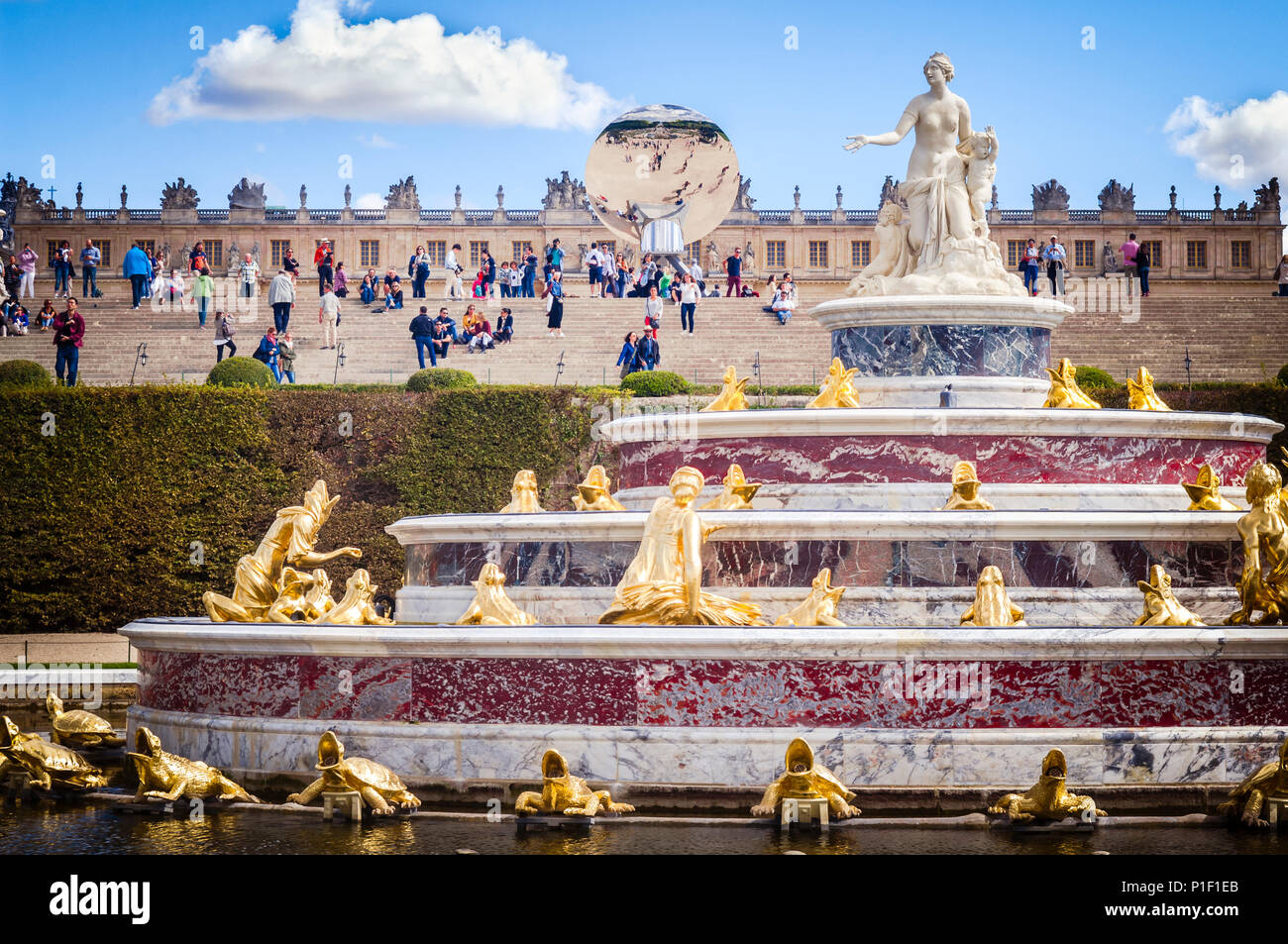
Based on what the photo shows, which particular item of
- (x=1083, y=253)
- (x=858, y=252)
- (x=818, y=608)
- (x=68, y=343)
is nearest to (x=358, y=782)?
(x=818, y=608)

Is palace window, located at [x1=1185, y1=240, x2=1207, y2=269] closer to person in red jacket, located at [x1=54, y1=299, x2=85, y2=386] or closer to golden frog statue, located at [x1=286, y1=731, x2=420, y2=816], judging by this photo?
person in red jacket, located at [x1=54, y1=299, x2=85, y2=386]

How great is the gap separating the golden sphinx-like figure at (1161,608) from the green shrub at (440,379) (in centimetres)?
1548

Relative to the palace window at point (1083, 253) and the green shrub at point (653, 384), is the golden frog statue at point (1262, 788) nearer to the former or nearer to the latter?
the green shrub at point (653, 384)

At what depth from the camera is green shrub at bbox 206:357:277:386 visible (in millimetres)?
24922

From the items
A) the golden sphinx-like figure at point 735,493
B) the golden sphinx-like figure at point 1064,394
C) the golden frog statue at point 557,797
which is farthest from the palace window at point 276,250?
the golden frog statue at point 557,797

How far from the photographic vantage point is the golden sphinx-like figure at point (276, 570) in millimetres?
11500

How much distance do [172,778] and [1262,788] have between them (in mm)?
6671

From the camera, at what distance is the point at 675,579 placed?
34.6 feet

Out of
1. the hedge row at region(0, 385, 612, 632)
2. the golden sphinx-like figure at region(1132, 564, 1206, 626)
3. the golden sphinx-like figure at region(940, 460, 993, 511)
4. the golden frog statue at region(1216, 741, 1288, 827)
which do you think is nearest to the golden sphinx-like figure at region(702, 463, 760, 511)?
the golden sphinx-like figure at region(940, 460, 993, 511)

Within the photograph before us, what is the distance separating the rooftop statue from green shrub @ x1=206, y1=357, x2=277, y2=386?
12.3 meters

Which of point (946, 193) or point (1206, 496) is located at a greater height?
point (946, 193)

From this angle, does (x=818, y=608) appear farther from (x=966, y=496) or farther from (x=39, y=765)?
(x=39, y=765)
